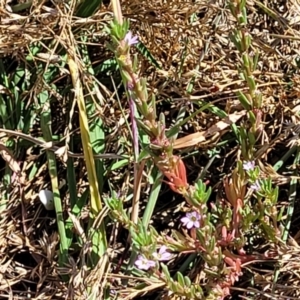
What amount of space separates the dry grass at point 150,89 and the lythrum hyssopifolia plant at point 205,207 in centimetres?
13

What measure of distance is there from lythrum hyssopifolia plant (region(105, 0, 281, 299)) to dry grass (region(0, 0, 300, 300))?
132 mm

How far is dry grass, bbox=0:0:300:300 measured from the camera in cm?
149

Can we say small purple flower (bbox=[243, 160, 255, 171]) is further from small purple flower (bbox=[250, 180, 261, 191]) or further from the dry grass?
the dry grass

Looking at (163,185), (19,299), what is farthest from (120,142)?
(19,299)

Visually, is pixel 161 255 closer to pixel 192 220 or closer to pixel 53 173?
pixel 192 220

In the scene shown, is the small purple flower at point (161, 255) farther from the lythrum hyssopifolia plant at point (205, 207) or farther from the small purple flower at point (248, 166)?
the small purple flower at point (248, 166)

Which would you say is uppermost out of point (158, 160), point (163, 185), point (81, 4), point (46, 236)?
point (81, 4)

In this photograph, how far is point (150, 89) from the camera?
5.18 feet

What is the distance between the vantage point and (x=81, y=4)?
1.53 m

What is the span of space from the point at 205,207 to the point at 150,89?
0.45 meters

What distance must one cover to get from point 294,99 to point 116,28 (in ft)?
2.09

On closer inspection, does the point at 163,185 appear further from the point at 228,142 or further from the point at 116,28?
the point at 116,28

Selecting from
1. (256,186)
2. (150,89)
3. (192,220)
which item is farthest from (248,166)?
(150,89)

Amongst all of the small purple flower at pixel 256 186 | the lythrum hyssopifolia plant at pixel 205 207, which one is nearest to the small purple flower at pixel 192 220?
the lythrum hyssopifolia plant at pixel 205 207
